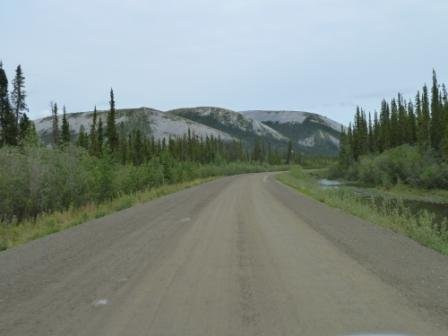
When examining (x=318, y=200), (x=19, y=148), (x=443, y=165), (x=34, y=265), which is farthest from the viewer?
(x=443, y=165)

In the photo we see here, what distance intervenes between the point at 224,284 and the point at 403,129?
294 feet

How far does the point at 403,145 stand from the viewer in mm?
78688

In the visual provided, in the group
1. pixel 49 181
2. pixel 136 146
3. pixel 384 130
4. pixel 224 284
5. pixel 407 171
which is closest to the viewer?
pixel 224 284

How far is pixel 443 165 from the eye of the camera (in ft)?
171

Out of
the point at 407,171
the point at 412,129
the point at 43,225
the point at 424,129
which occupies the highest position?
the point at 412,129

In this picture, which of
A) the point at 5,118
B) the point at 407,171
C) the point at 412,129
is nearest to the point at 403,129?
the point at 412,129

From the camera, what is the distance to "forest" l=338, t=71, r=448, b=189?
55625mm

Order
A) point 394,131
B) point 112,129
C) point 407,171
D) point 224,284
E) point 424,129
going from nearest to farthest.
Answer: point 224,284 < point 407,171 < point 112,129 < point 424,129 < point 394,131

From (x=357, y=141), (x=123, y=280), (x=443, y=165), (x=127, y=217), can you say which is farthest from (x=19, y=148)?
(x=357, y=141)

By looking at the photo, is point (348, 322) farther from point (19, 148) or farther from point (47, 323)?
point (19, 148)

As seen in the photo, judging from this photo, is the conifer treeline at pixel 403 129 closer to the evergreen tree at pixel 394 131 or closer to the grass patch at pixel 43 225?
the evergreen tree at pixel 394 131

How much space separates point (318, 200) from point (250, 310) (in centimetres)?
2085

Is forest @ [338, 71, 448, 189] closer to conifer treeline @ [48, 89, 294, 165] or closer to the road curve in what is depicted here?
conifer treeline @ [48, 89, 294, 165]

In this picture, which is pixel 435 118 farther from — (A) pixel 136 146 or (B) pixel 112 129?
(A) pixel 136 146
